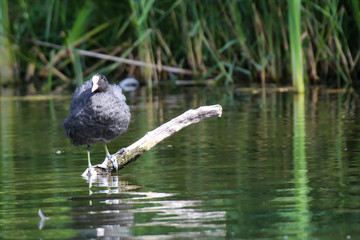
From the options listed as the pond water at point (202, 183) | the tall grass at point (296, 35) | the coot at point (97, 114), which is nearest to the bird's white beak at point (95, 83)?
the coot at point (97, 114)

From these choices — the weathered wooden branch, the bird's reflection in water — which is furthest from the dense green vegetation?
the bird's reflection in water

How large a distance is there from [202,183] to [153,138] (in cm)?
66

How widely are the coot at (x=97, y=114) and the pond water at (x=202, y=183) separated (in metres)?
0.31

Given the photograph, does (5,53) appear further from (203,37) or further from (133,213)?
(133,213)

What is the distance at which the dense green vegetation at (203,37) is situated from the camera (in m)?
12.4

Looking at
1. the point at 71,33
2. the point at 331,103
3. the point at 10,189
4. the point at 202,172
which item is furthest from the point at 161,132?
the point at 71,33

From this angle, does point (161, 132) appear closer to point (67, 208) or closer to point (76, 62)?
point (67, 208)

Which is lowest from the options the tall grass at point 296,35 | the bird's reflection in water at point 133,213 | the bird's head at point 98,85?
the bird's reflection in water at point 133,213

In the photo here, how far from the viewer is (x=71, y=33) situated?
14516 mm

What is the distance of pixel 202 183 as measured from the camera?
5012 mm

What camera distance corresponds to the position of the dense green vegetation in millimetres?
12398

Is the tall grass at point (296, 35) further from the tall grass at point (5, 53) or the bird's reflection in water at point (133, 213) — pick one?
the tall grass at point (5, 53)

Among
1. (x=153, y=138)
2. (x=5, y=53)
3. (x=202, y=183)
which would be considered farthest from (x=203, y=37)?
(x=202, y=183)

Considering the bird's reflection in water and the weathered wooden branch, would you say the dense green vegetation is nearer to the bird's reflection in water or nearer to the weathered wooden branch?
the weathered wooden branch
